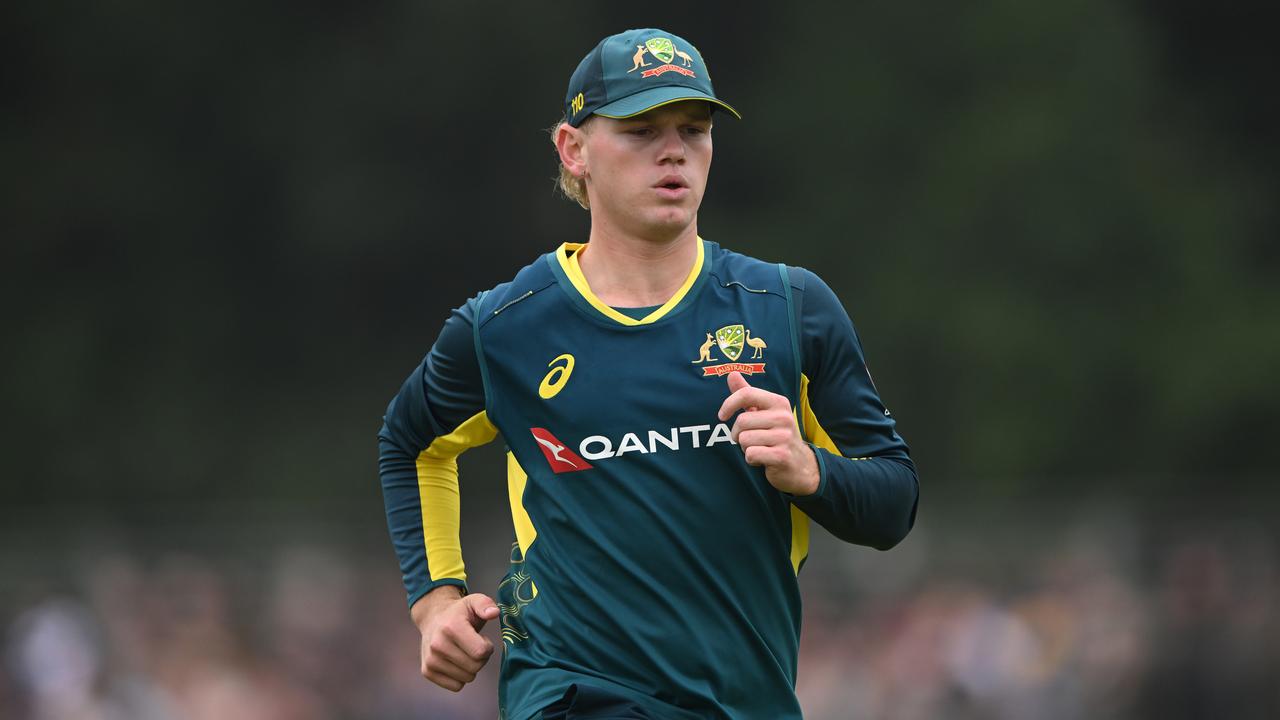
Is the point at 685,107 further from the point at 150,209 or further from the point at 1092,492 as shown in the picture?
the point at 150,209

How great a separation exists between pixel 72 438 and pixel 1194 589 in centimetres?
1450

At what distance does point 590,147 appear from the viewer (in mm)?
4613

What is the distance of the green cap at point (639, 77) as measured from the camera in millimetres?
4430

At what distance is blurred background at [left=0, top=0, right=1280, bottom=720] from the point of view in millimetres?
22375

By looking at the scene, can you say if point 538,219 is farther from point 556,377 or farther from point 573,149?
point 556,377

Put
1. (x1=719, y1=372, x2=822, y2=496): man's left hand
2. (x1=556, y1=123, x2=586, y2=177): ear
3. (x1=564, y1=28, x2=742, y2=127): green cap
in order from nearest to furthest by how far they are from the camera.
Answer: (x1=719, y1=372, x2=822, y2=496): man's left hand
(x1=564, y1=28, x2=742, y2=127): green cap
(x1=556, y1=123, x2=586, y2=177): ear

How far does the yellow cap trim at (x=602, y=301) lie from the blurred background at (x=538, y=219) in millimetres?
15766

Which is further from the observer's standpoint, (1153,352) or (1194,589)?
(1153,352)

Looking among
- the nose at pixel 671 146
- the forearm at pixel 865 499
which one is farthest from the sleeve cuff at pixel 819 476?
the nose at pixel 671 146

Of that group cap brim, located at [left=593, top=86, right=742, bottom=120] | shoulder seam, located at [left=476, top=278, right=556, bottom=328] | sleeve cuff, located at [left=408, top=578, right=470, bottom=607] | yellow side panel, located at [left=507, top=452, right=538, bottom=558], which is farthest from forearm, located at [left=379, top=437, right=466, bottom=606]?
cap brim, located at [left=593, top=86, right=742, bottom=120]

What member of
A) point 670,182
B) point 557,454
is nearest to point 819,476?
point 557,454

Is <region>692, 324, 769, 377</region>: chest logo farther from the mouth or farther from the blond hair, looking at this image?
the blond hair

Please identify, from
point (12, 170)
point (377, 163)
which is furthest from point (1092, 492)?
point (12, 170)

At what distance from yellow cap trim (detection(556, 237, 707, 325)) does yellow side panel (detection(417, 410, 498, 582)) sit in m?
0.50
